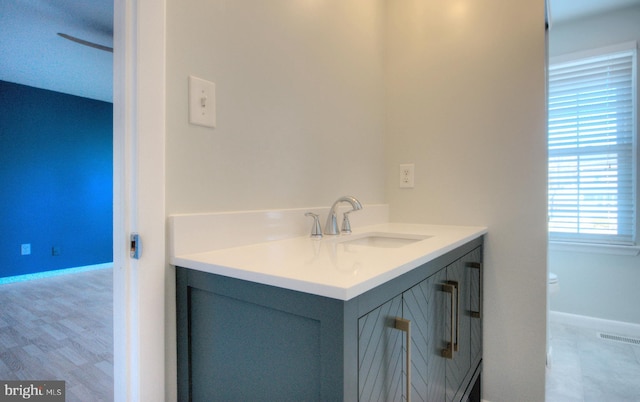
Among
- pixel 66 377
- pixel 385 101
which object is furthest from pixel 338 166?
pixel 66 377

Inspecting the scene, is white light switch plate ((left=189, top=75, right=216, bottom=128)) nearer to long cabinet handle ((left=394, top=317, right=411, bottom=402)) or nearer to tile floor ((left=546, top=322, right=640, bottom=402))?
long cabinet handle ((left=394, top=317, right=411, bottom=402))

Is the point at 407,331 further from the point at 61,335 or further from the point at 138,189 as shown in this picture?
the point at 61,335

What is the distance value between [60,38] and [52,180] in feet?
6.51

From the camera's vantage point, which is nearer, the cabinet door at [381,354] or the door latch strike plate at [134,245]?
the cabinet door at [381,354]

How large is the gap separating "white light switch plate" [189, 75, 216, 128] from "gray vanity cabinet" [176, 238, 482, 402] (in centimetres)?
39

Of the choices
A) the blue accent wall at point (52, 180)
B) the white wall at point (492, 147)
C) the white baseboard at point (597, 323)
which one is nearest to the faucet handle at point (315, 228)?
the white wall at point (492, 147)

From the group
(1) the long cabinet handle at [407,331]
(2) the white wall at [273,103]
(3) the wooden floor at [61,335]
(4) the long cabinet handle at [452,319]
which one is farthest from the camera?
(3) the wooden floor at [61,335]

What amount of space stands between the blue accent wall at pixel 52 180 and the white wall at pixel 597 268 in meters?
5.24

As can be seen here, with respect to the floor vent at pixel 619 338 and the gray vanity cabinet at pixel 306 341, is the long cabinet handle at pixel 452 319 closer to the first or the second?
the gray vanity cabinet at pixel 306 341

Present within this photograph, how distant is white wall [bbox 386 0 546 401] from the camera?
4.62 feet

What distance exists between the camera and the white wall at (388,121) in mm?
923

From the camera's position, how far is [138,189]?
0.75 metres

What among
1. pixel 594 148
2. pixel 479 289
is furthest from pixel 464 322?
pixel 594 148

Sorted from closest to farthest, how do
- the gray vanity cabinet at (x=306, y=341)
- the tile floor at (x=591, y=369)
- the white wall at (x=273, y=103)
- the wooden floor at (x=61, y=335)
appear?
the gray vanity cabinet at (x=306, y=341) < the white wall at (x=273, y=103) < the tile floor at (x=591, y=369) < the wooden floor at (x=61, y=335)
